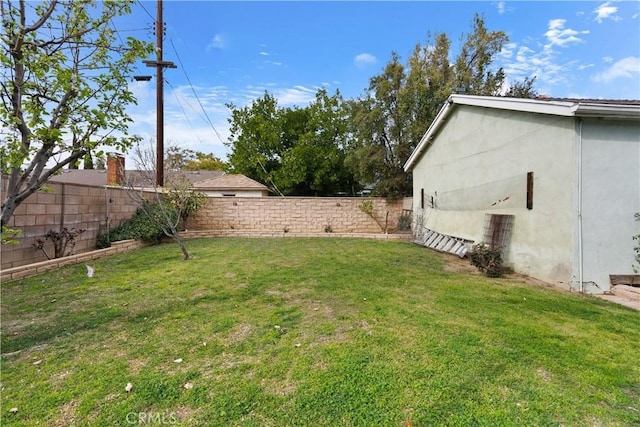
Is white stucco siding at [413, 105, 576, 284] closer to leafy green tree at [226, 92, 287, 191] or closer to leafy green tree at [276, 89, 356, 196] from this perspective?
leafy green tree at [276, 89, 356, 196]

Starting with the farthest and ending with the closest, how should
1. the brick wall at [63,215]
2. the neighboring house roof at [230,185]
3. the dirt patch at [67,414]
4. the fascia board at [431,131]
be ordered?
the neighboring house roof at [230,185], the fascia board at [431,131], the brick wall at [63,215], the dirt patch at [67,414]

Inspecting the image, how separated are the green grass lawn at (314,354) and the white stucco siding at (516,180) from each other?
1.17m

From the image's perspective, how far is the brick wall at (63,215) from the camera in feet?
21.3

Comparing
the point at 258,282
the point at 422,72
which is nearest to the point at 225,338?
the point at 258,282

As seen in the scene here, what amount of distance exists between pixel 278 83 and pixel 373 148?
9.08 m

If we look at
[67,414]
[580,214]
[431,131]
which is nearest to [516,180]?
[580,214]

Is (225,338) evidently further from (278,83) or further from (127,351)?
(278,83)

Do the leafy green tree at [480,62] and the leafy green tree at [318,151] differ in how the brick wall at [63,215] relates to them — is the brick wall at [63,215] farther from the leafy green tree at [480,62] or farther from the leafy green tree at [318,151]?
the leafy green tree at [480,62]

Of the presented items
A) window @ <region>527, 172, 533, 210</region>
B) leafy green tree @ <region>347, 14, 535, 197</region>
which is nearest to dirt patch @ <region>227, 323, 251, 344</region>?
window @ <region>527, 172, 533, 210</region>

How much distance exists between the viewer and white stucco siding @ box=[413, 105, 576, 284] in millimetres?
5875

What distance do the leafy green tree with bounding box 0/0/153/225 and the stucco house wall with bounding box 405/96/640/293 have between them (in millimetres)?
6916

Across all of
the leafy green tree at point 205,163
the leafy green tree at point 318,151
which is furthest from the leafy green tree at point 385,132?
the leafy green tree at point 205,163

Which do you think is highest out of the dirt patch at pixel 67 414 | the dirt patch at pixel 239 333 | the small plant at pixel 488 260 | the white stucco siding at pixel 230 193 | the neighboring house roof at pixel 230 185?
the neighboring house roof at pixel 230 185

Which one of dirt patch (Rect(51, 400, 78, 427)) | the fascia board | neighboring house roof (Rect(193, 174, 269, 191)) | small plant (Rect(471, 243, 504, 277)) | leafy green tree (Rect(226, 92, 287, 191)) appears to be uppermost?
leafy green tree (Rect(226, 92, 287, 191))
